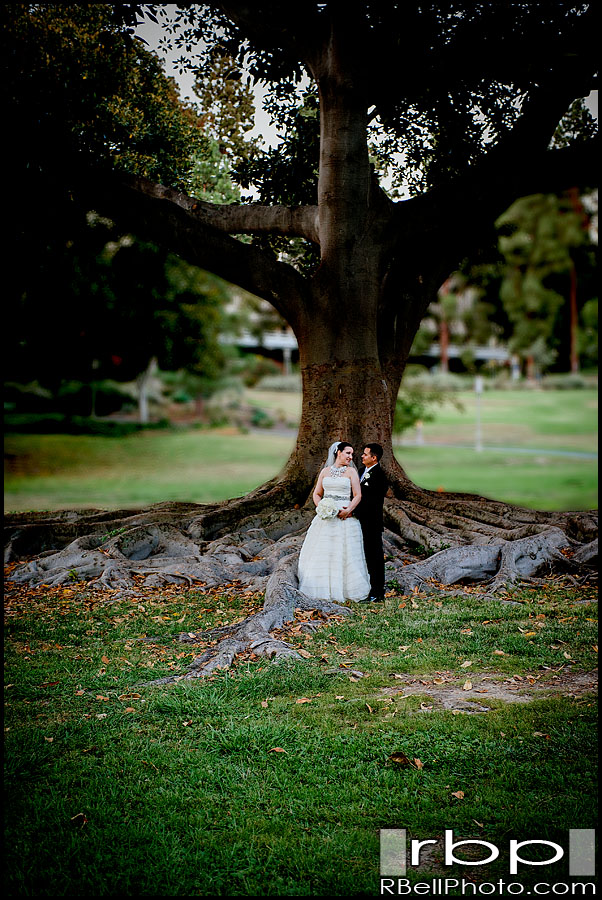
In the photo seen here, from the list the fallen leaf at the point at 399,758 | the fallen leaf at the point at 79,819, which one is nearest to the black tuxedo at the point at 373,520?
the fallen leaf at the point at 399,758

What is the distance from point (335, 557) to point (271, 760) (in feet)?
12.6

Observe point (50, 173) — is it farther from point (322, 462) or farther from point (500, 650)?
point (500, 650)

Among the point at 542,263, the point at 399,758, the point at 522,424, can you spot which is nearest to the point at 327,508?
the point at 399,758

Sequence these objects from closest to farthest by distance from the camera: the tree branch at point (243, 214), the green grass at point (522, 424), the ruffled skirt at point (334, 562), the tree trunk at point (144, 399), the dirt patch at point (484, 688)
A: the dirt patch at point (484, 688), the ruffled skirt at point (334, 562), the tree branch at point (243, 214), the green grass at point (522, 424), the tree trunk at point (144, 399)

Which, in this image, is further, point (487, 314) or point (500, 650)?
point (487, 314)

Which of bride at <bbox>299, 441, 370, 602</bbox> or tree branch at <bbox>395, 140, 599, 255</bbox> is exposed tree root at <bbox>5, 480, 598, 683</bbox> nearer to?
bride at <bbox>299, 441, 370, 602</bbox>

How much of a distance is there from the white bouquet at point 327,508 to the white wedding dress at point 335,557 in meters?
0.05

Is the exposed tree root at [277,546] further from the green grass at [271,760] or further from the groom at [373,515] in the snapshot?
the green grass at [271,760]

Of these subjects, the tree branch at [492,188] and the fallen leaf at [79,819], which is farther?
the tree branch at [492,188]

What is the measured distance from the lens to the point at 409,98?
42.2ft

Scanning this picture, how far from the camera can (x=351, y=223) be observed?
1113cm

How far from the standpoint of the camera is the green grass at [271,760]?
3.69 metres

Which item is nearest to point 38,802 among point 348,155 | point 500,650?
point 500,650

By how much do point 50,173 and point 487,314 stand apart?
12271 mm
